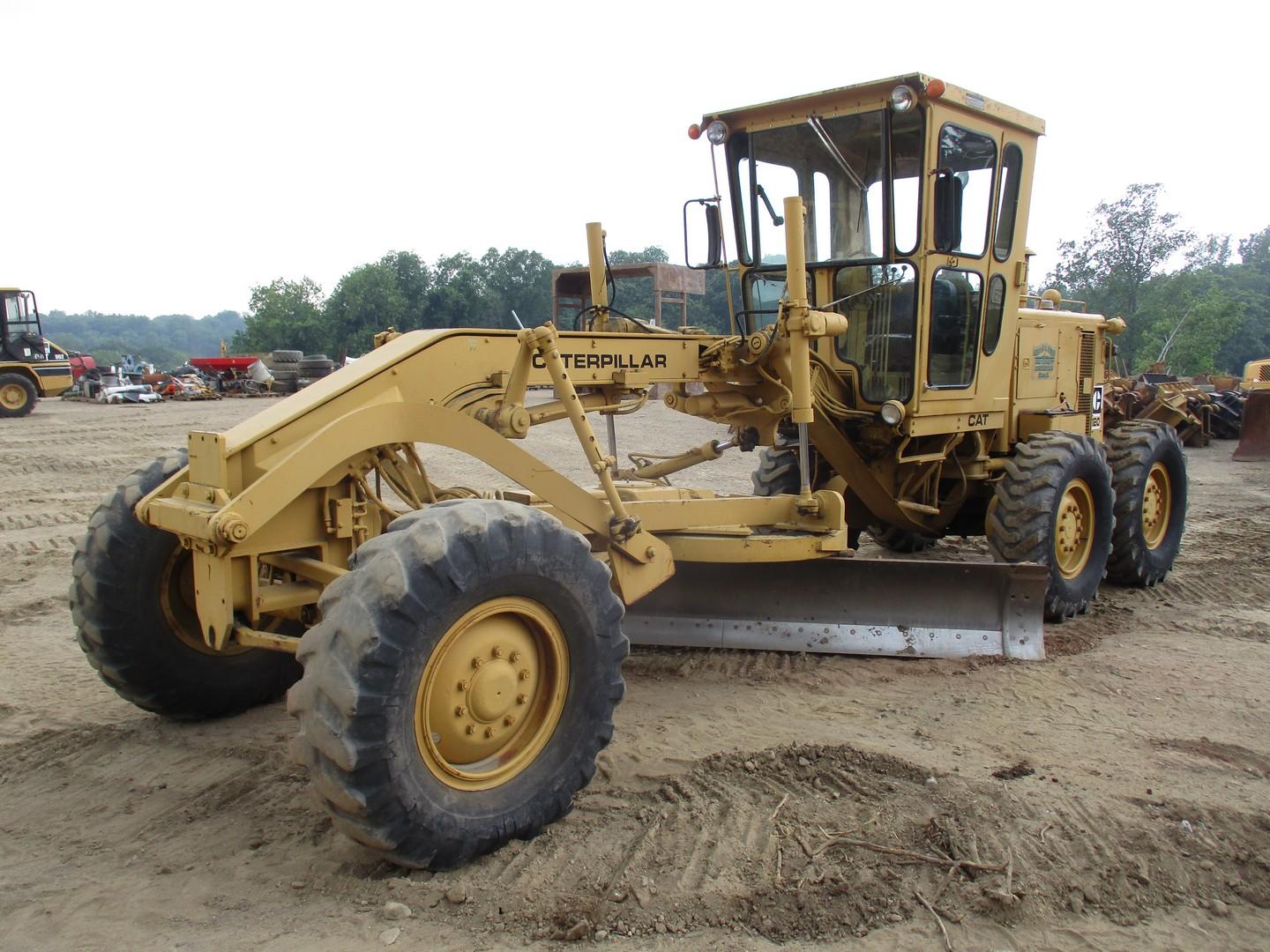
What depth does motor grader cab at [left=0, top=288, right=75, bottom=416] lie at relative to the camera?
20406mm

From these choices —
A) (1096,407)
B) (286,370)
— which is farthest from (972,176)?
(286,370)

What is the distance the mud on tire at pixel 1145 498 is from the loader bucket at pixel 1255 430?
29.4 ft

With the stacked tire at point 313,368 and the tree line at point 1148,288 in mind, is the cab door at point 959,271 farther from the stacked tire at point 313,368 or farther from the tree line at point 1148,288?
the tree line at point 1148,288

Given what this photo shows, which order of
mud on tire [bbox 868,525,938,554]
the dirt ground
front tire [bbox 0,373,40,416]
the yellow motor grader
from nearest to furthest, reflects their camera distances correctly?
the dirt ground, the yellow motor grader, mud on tire [bbox 868,525,938,554], front tire [bbox 0,373,40,416]

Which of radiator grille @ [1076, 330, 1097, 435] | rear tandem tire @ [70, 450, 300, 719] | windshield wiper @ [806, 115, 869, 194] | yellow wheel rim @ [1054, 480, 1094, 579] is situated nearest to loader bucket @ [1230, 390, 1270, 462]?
radiator grille @ [1076, 330, 1097, 435]

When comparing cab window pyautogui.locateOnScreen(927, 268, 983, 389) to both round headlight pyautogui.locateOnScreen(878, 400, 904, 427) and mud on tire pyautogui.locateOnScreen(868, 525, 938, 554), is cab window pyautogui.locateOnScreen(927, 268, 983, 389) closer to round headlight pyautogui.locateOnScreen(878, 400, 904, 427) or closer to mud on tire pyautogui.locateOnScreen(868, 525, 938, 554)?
round headlight pyautogui.locateOnScreen(878, 400, 904, 427)

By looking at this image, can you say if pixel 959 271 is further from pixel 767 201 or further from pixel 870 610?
pixel 870 610

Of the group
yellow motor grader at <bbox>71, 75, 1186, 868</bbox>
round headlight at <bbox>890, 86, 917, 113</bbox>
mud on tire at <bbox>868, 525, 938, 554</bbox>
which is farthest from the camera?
mud on tire at <bbox>868, 525, 938, 554</bbox>

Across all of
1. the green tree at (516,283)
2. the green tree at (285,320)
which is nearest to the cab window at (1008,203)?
the green tree at (516,283)

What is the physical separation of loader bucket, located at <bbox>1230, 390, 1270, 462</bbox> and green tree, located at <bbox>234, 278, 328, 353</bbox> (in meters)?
34.4

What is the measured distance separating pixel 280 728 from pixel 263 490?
4.83ft

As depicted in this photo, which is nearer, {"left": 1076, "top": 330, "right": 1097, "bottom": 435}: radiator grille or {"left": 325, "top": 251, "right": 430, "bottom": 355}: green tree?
{"left": 1076, "top": 330, "right": 1097, "bottom": 435}: radiator grille

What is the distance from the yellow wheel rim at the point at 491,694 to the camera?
3.30m

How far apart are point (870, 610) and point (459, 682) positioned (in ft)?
9.62
